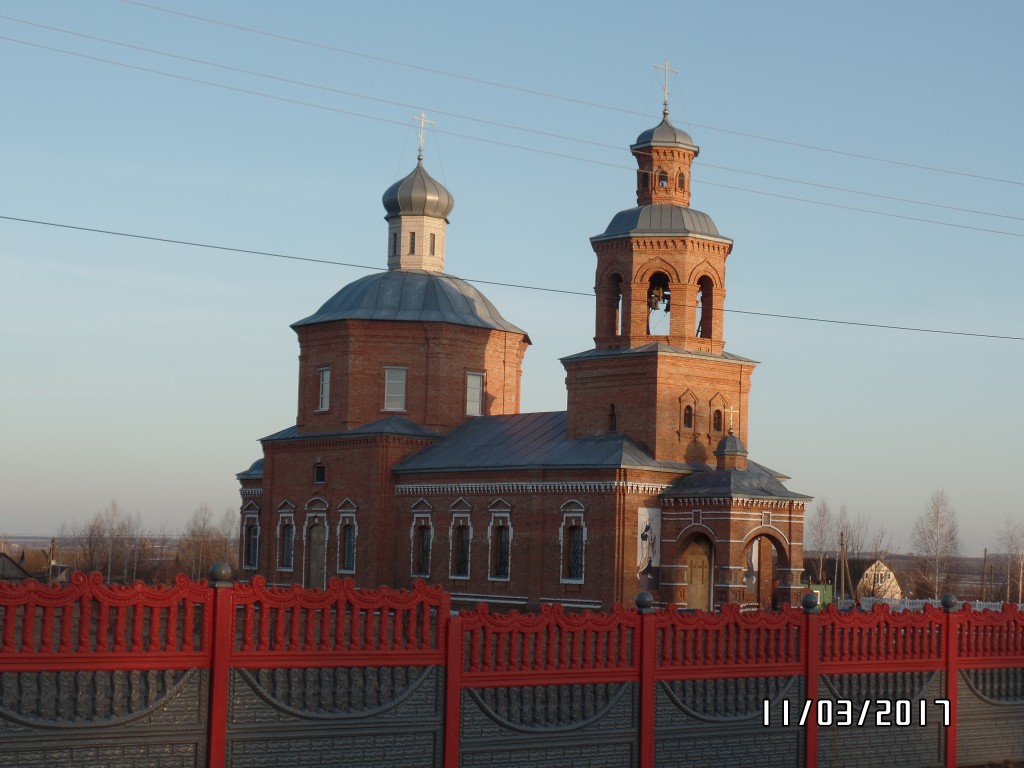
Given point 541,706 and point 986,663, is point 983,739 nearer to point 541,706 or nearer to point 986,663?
point 986,663

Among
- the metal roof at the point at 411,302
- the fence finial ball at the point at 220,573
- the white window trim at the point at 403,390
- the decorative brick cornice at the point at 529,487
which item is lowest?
the fence finial ball at the point at 220,573

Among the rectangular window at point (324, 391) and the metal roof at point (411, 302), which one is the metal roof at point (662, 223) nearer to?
the metal roof at point (411, 302)

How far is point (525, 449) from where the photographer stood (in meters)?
39.0

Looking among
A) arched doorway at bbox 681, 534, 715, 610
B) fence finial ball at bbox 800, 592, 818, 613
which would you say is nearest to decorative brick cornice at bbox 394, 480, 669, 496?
arched doorway at bbox 681, 534, 715, 610

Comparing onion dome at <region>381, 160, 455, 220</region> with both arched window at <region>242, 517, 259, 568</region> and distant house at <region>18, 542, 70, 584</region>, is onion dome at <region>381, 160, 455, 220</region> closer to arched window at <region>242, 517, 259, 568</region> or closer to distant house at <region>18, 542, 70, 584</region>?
arched window at <region>242, 517, 259, 568</region>

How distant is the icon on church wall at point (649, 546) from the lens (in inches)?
1380

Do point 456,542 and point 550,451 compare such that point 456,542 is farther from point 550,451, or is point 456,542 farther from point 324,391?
point 324,391

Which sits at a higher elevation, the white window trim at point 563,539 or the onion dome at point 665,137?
the onion dome at point 665,137

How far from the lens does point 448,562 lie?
39562 mm

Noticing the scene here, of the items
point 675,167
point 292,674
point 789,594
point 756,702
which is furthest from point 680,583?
point 292,674

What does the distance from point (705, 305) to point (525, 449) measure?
6361 millimetres

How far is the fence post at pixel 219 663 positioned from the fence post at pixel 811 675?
621cm
